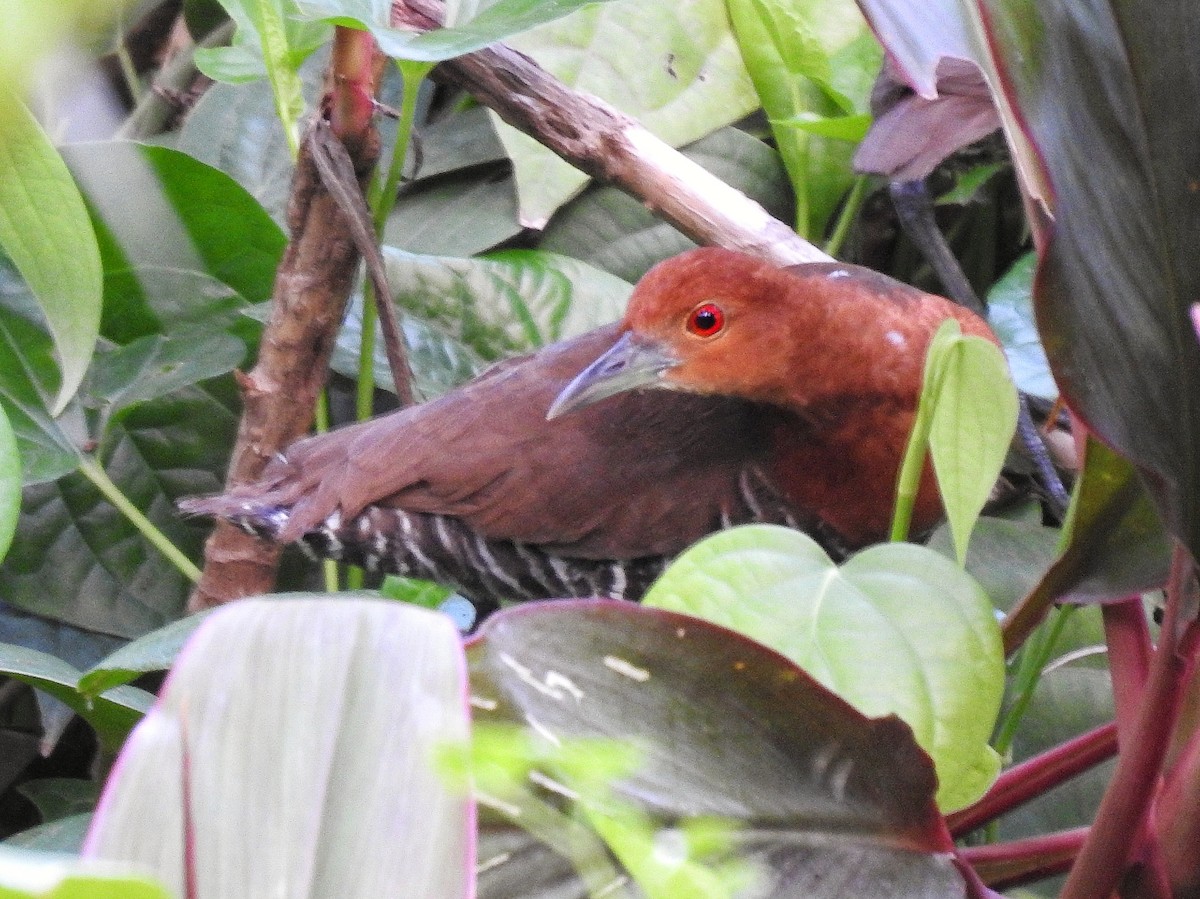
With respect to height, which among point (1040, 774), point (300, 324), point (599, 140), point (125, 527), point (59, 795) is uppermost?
point (599, 140)

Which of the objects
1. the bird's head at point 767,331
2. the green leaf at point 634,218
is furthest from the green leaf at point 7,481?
the green leaf at point 634,218

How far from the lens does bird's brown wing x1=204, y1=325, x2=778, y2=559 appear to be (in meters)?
0.92

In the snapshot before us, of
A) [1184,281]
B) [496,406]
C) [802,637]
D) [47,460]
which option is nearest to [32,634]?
[47,460]

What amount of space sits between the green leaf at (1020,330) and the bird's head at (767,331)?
50 millimetres

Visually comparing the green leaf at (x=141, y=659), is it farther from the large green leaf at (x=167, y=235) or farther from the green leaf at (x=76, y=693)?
the large green leaf at (x=167, y=235)

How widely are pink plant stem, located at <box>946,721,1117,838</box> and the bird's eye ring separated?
47 cm

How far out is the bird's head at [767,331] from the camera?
895mm

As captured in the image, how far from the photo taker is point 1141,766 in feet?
1.35

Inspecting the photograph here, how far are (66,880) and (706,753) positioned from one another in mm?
229

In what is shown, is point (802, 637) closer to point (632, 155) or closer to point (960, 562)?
point (960, 562)

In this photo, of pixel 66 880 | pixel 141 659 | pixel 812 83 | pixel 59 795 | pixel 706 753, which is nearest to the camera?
pixel 66 880

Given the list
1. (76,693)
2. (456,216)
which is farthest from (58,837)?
(456,216)

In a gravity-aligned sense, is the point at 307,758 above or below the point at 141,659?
above

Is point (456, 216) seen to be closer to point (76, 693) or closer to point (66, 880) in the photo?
point (76, 693)
